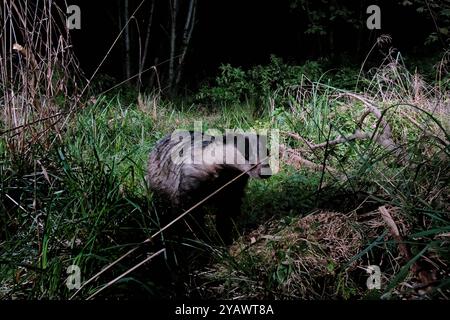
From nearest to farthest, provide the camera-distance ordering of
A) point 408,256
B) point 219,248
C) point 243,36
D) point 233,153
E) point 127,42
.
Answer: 1. point 408,256
2. point 219,248
3. point 233,153
4. point 127,42
5. point 243,36

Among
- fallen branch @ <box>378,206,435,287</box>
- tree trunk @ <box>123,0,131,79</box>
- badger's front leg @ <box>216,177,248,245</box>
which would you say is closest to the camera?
fallen branch @ <box>378,206,435,287</box>

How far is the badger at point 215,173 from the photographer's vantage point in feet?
8.95

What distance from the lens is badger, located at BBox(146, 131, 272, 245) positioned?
273 centimetres

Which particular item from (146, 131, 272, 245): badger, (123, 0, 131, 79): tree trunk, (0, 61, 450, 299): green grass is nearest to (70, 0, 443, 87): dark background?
(123, 0, 131, 79): tree trunk

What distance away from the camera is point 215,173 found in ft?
9.22

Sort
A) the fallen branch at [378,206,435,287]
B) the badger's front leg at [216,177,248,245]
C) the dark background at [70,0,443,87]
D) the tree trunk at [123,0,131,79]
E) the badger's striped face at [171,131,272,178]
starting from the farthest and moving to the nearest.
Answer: the dark background at [70,0,443,87] < the tree trunk at [123,0,131,79] < the badger's front leg at [216,177,248,245] < the badger's striped face at [171,131,272,178] < the fallen branch at [378,206,435,287]

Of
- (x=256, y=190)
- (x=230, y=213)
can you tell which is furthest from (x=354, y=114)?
(x=230, y=213)

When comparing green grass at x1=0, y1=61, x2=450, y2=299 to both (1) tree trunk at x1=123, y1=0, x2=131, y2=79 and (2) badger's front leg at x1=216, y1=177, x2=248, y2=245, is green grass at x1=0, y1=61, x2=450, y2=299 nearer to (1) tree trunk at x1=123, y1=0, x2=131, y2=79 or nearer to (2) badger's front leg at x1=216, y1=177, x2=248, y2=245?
(2) badger's front leg at x1=216, y1=177, x2=248, y2=245

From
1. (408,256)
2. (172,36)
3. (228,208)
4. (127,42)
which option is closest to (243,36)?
(172,36)

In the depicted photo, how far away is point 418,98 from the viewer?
15.0 ft

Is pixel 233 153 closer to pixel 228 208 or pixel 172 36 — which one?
pixel 228 208

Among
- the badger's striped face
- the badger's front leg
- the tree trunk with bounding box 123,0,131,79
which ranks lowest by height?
the badger's front leg
